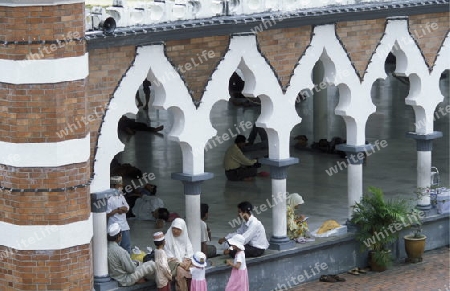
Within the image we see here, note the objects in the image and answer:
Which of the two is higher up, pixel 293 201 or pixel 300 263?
pixel 293 201

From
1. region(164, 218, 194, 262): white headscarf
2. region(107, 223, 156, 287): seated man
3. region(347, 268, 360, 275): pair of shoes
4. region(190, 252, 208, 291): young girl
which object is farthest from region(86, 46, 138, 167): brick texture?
region(347, 268, 360, 275): pair of shoes

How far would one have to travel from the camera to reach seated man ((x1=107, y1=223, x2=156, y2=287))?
52.4ft

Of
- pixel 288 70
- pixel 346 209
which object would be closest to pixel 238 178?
pixel 346 209

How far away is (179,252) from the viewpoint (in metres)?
16.4

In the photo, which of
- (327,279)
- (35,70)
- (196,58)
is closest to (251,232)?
(327,279)

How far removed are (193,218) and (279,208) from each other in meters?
1.39

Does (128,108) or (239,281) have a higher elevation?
(128,108)

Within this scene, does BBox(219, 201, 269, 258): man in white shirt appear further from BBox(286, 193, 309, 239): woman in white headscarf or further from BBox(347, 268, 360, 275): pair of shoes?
BBox(347, 268, 360, 275): pair of shoes

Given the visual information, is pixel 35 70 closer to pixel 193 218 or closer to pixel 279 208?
pixel 193 218

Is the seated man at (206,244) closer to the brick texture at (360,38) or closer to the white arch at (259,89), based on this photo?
the white arch at (259,89)

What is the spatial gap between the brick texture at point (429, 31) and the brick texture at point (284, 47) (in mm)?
2091

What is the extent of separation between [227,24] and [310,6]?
144 cm

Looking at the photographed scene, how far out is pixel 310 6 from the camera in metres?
17.6

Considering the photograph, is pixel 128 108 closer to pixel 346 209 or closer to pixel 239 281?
pixel 239 281
